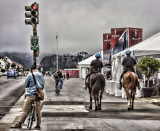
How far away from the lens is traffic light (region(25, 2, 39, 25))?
12586mm

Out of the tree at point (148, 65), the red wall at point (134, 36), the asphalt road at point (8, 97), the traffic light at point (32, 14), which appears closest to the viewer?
the traffic light at point (32, 14)

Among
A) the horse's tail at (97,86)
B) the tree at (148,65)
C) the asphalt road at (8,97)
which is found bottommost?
the asphalt road at (8,97)

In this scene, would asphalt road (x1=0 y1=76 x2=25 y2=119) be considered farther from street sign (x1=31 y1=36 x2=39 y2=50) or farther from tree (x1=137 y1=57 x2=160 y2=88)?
tree (x1=137 y1=57 x2=160 y2=88)

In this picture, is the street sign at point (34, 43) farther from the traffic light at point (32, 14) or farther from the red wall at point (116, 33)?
the red wall at point (116, 33)

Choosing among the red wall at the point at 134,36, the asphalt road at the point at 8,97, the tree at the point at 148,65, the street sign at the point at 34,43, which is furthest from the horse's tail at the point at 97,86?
the red wall at the point at 134,36

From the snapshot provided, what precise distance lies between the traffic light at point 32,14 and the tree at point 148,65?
28.3 feet

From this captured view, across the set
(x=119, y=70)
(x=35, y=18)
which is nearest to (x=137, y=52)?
(x=119, y=70)

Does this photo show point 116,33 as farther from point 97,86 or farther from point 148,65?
point 97,86

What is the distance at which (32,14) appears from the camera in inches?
496

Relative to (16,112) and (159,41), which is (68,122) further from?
(159,41)

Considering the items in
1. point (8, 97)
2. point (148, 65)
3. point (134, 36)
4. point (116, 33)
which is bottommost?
point (8, 97)

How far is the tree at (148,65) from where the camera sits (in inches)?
763

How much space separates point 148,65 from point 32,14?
901cm

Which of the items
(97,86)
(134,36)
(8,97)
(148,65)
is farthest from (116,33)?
(97,86)
